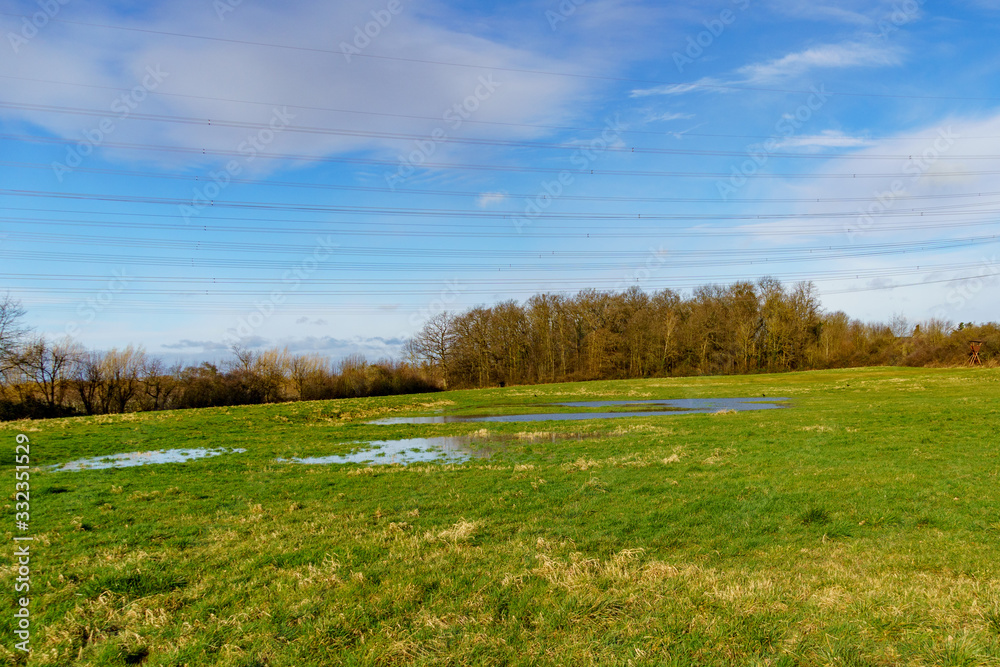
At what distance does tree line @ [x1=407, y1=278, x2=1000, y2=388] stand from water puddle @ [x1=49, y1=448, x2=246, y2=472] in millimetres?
63357

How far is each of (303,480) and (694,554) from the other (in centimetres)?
1142

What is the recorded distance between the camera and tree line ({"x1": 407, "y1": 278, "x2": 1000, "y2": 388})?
90.8 m

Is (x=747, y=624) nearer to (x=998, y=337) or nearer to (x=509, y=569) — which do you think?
(x=509, y=569)

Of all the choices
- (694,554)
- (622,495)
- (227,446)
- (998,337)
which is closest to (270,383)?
(227,446)

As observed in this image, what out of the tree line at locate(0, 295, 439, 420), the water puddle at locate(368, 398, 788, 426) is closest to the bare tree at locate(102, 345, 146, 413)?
the tree line at locate(0, 295, 439, 420)

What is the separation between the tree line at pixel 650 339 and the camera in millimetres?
90750

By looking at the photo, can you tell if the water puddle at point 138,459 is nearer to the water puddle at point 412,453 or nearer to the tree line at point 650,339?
the water puddle at point 412,453

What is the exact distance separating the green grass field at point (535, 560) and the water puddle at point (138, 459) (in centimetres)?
132

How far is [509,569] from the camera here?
7668 mm

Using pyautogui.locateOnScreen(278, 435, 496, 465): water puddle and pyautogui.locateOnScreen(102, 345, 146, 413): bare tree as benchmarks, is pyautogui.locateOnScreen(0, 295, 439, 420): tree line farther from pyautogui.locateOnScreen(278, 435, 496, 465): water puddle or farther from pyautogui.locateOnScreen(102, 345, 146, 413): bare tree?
pyautogui.locateOnScreen(278, 435, 496, 465): water puddle

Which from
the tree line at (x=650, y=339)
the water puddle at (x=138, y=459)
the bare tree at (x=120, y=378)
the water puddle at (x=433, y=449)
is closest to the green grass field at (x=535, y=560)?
the water puddle at (x=138, y=459)

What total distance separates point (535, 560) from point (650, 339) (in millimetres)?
91196

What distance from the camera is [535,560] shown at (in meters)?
8.05

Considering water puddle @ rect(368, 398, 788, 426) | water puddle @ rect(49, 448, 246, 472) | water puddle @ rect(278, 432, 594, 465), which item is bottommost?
water puddle @ rect(368, 398, 788, 426)
